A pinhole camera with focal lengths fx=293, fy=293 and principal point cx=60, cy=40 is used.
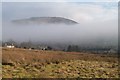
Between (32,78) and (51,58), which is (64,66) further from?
(32,78)

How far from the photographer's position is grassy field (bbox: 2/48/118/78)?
16625mm

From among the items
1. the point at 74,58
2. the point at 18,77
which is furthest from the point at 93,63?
the point at 18,77

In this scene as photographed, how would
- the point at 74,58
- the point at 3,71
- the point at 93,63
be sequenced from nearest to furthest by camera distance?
the point at 3,71
the point at 93,63
the point at 74,58

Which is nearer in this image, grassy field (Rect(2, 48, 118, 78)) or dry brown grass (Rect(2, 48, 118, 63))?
grassy field (Rect(2, 48, 118, 78))

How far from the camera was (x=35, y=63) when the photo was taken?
63.5 feet

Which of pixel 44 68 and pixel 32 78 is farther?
pixel 44 68

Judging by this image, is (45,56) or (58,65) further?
(45,56)

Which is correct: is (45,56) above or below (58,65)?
above

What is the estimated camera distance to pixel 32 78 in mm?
15062

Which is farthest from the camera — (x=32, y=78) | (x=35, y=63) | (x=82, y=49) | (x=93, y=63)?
(x=82, y=49)

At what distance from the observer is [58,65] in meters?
19.2

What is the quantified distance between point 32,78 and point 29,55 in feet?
22.2

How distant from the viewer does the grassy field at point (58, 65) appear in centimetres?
1662

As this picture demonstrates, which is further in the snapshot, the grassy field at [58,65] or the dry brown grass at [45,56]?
the dry brown grass at [45,56]
